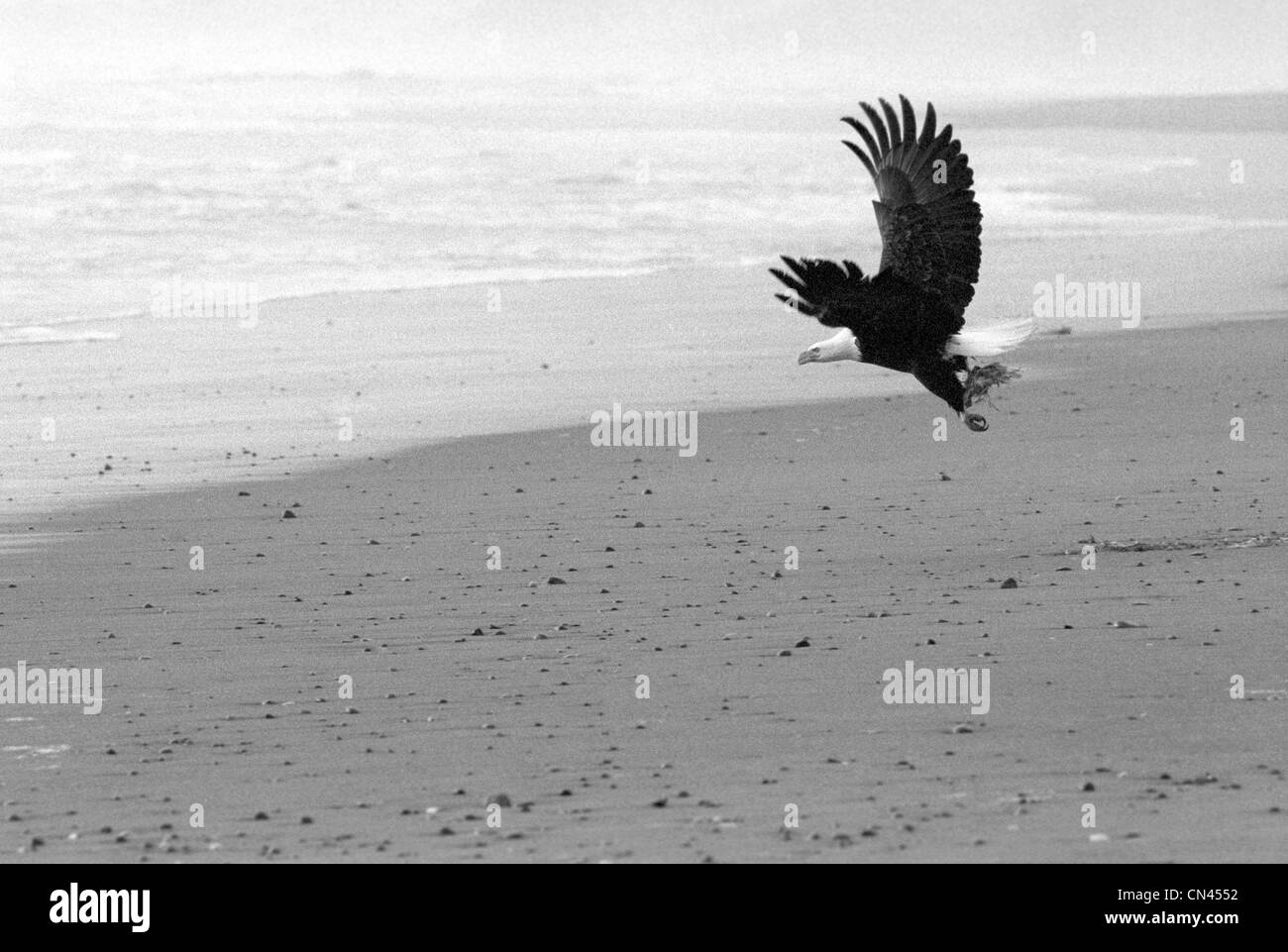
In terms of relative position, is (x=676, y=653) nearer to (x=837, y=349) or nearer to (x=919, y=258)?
(x=837, y=349)

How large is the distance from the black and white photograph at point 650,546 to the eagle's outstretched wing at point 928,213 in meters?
0.02

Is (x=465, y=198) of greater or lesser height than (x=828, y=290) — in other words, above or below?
above

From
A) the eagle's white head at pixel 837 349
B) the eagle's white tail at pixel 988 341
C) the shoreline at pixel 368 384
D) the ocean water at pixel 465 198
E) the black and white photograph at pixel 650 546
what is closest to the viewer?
the black and white photograph at pixel 650 546

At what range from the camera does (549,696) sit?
833 cm

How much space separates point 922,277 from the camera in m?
11.4

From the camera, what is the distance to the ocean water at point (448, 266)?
1645 centimetres

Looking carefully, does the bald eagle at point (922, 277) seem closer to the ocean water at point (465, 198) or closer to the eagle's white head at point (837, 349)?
the eagle's white head at point (837, 349)

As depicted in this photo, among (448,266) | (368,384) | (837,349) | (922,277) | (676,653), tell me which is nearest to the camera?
(676,653)

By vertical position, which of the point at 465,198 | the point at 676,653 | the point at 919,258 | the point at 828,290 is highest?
the point at 465,198

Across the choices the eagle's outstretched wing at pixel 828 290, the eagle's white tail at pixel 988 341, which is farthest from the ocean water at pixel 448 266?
the eagle's white tail at pixel 988 341

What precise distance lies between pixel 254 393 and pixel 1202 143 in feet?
159

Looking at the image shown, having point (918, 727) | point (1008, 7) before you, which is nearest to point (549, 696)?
point (918, 727)

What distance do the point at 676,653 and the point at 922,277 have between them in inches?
125

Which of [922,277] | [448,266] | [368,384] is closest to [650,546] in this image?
[922,277]
